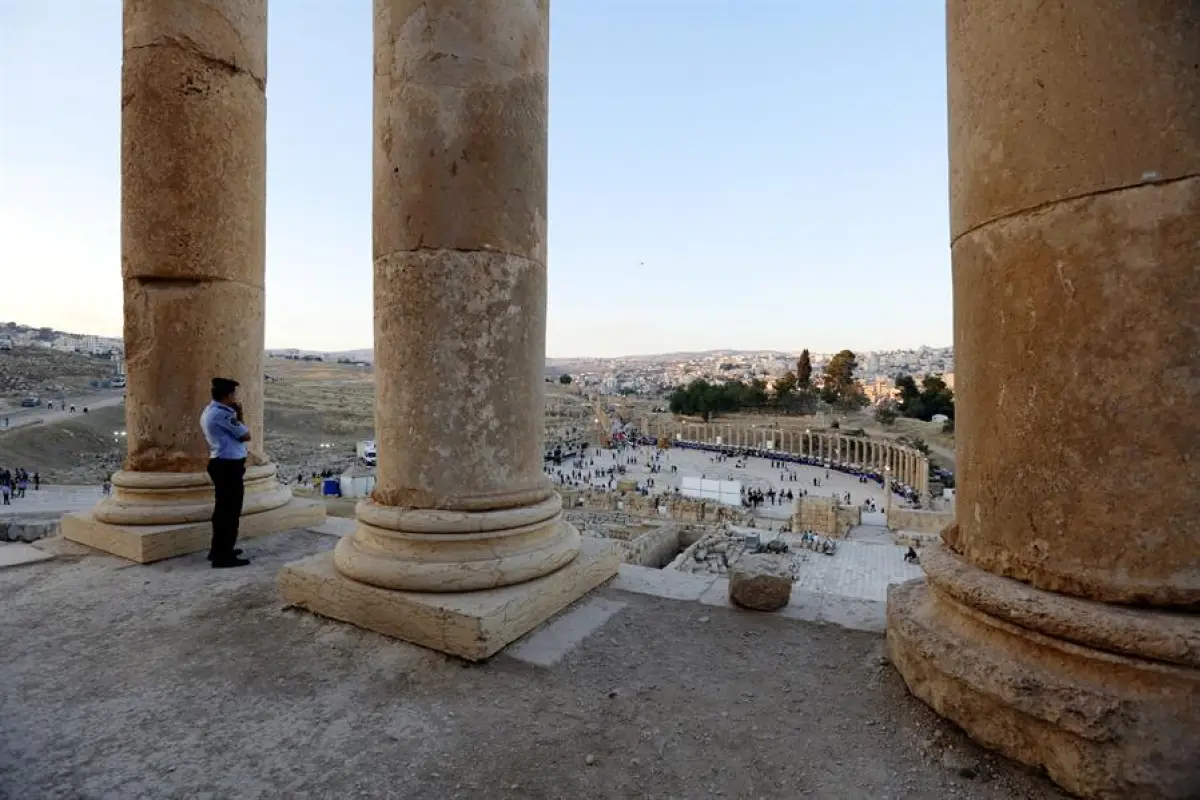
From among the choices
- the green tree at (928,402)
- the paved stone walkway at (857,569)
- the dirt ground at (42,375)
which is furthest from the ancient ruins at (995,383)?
the green tree at (928,402)

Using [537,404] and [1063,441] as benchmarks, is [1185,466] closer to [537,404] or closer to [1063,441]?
[1063,441]

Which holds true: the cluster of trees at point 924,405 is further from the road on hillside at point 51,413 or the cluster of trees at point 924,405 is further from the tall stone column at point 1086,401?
the tall stone column at point 1086,401

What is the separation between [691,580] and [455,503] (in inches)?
75.6

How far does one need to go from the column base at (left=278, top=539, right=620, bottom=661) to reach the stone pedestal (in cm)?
2

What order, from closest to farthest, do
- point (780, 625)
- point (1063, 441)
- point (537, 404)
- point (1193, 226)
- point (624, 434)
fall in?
point (1193, 226) → point (1063, 441) → point (780, 625) → point (537, 404) → point (624, 434)

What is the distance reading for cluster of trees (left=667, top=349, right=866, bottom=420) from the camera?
109625mm

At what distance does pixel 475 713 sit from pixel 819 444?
306ft

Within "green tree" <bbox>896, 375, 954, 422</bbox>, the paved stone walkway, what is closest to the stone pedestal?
the paved stone walkway

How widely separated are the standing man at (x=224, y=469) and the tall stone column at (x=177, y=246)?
613 mm

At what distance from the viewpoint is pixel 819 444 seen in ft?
300

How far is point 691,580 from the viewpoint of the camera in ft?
16.8

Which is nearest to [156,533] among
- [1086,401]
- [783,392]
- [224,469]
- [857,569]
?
[224,469]

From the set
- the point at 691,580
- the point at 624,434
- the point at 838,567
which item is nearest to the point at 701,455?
the point at 624,434

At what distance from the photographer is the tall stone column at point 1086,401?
8.24 ft
